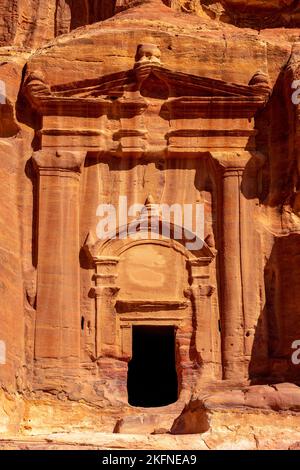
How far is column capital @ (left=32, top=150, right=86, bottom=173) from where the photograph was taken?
2316 cm

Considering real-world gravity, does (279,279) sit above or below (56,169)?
below

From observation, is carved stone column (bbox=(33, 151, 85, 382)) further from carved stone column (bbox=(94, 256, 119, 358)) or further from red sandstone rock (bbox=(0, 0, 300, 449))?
carved stone column (bbox=(94, 256, 119, 358))

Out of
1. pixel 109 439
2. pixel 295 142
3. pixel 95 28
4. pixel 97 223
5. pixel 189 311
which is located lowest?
pixel 109 439

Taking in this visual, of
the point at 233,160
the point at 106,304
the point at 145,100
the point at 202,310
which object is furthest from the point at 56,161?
the point at 202,310

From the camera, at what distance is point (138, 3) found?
25.2m

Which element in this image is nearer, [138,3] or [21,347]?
[21,347]

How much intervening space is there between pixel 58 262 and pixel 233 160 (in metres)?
4.10

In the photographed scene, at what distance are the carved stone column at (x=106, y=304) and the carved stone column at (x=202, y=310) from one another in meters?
1.56

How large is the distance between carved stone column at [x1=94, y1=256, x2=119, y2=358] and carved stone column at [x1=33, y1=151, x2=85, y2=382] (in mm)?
402

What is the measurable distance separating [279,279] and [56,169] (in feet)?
16.3

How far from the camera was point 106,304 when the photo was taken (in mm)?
22781

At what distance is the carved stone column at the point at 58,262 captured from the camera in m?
22.2

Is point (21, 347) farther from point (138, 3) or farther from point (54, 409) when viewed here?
point (138, 3)

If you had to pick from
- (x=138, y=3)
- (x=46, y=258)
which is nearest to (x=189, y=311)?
(x=46, y=258)
